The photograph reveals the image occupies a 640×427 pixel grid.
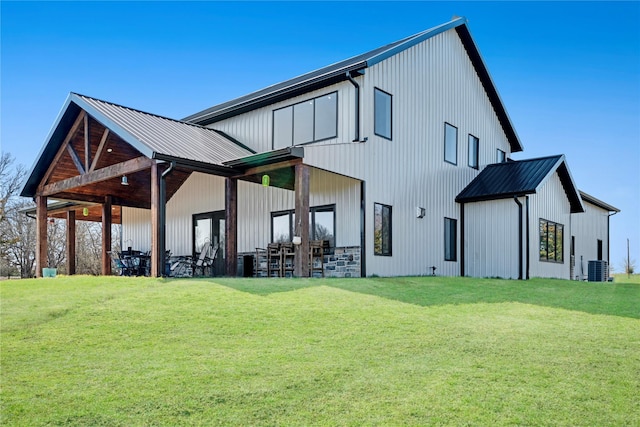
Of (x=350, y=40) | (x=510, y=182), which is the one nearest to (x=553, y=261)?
(x=510, y=182)

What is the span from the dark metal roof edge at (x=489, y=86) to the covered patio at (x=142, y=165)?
8425 mm

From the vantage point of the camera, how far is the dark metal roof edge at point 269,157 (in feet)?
40.6

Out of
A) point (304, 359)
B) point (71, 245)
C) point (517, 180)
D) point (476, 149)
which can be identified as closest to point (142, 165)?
point (71, 245)

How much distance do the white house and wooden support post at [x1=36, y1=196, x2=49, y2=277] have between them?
77 mm

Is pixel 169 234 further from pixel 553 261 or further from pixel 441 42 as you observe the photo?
pixel 553 261

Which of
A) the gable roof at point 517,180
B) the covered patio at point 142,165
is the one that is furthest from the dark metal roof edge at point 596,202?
the covered patio at point 142,165

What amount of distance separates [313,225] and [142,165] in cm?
478

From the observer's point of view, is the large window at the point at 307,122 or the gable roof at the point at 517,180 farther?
the gable roof at the point at 517,180

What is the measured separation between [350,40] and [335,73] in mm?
8908

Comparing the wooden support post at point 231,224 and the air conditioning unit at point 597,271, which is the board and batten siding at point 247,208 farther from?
the air conditioning unit at point 597,271

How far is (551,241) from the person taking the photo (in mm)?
19109

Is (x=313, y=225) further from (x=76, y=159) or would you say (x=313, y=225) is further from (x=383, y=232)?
(x=76, y=159)

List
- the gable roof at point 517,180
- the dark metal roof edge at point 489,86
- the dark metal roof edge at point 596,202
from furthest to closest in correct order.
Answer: the dark metal roof edge at point 596,202
the dark metal roof edge at point 489,86
the gable roof at point 517,180

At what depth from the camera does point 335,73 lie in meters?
14.5
